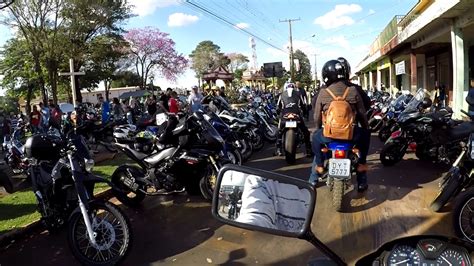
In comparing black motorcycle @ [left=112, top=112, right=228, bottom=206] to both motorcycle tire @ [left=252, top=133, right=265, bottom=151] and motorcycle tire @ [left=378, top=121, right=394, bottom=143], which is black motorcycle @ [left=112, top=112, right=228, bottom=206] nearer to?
motorcycle tire @ [left=252, top=133, right=265, bottom=151]

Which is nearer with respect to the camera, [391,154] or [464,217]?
[464,217]

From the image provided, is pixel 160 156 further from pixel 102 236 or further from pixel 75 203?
pixel 102 236

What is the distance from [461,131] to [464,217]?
1.92 m

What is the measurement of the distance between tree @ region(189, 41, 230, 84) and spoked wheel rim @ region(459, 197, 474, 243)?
65049mm

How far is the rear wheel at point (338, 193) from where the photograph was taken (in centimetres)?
480

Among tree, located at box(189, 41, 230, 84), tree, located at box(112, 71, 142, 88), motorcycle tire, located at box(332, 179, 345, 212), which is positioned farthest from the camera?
tree, located at box(189, 41, 230, 84)

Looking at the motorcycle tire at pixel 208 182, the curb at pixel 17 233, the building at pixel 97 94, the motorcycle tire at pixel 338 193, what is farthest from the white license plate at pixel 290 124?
the building at pixel 97 94

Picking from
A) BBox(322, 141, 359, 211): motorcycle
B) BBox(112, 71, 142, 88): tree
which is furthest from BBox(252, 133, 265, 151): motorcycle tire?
BBox(112, 71, 142, 88): tree

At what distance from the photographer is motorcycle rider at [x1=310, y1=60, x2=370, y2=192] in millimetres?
5188

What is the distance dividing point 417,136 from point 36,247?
5.73 metres

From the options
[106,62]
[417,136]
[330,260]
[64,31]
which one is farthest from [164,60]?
[330,260]

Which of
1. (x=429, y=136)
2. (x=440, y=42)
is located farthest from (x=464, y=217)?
(x=440, y=42)

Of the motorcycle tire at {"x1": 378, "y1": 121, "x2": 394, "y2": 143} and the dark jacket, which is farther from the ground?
the dark jacket

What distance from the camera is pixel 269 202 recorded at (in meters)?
1.55
